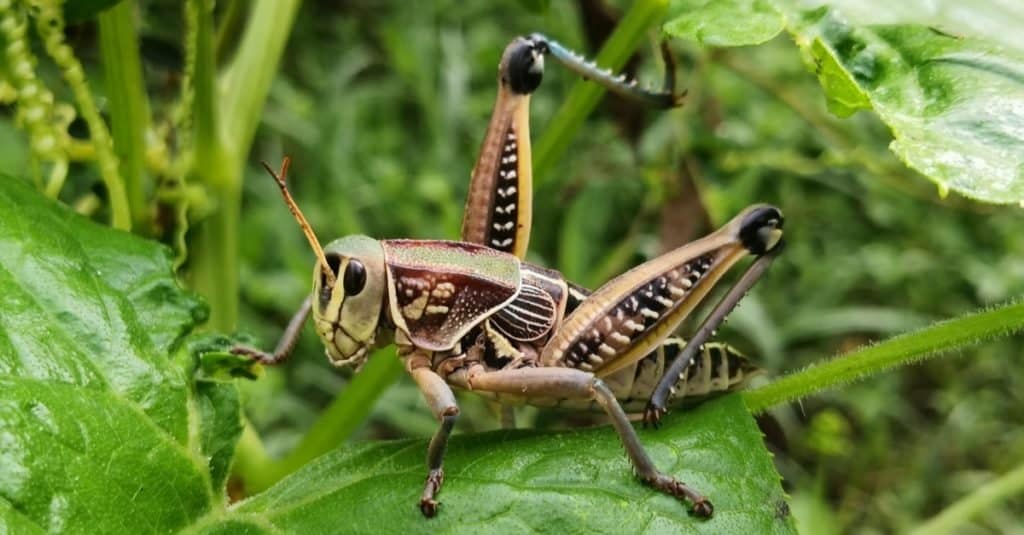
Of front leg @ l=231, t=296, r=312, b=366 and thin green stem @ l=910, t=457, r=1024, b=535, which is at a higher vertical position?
front leg @ l=231, t=296, r=312, b=366

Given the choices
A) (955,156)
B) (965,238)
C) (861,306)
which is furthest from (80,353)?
(965,238)

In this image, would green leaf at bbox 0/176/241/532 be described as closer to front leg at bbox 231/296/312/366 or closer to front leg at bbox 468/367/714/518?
front leg at bbox 231/296/312/366

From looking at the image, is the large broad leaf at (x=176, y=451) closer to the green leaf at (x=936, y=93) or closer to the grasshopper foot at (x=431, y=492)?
the grasshopper foot at (x=431, y=492)

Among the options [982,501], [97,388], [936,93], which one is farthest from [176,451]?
[982,501]

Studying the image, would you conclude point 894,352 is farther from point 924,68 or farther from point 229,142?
point 229,142

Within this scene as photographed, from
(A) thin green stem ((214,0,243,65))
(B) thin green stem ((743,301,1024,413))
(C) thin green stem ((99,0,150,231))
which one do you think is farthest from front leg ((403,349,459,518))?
(A) thin green stem ((214,0,243,65))

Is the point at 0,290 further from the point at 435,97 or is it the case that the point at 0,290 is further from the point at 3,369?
the point at 435,97

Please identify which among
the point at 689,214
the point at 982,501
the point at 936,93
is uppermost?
the point at 936,93

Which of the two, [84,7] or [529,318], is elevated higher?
[84,7]
